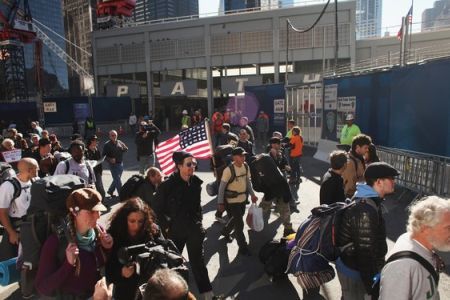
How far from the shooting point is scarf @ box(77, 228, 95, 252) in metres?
2.73

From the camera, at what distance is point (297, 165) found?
419 inches

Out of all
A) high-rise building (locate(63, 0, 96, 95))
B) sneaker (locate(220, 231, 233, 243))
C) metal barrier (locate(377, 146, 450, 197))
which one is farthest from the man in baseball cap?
high-rise building (locate(63, 0, 96, 95))

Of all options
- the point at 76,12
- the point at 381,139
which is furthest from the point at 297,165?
the point at 76,12

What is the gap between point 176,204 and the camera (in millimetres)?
4082

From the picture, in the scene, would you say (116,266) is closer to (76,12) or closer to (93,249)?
(93,249)

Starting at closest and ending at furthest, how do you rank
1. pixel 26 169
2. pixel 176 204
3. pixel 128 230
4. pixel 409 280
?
pixel 409 280 < pixel 128 230 < pixel 176 204 < pixel 26 169

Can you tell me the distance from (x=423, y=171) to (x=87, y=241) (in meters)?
7.84

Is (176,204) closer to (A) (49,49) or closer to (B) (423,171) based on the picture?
(B) (423,171)

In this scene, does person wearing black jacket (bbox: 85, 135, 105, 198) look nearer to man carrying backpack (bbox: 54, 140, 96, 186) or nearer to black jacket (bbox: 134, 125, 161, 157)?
black jacket (bbox: 134, 125, 161, 157)

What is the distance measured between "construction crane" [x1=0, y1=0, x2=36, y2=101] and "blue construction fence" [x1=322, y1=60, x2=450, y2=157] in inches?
1307

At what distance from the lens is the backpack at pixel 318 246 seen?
316 centimetres

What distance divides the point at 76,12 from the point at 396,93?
205 ft

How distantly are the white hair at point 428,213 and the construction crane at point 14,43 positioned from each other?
38.7 meters

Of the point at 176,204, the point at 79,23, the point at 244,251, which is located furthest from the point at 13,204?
the point at 79,23
